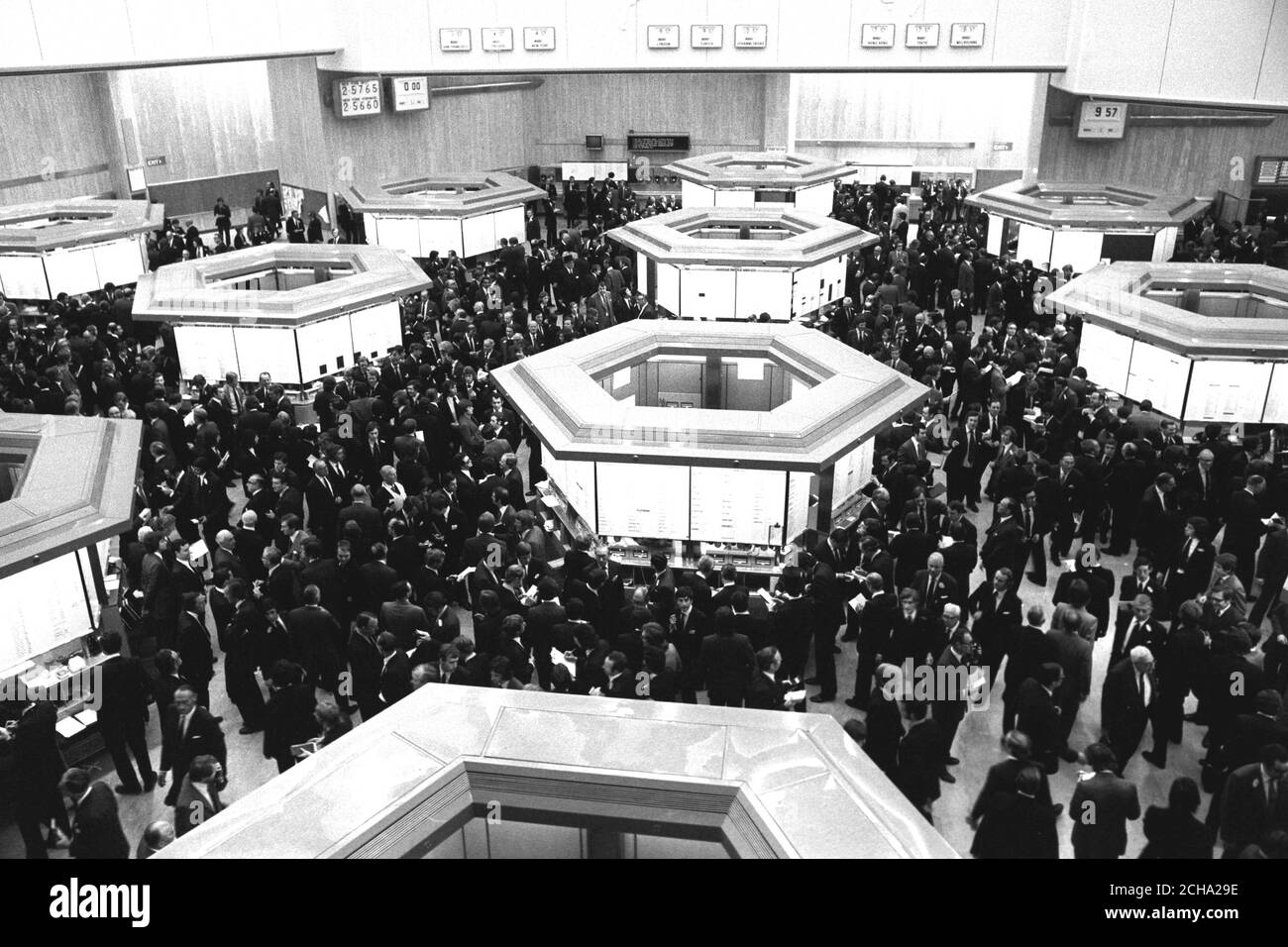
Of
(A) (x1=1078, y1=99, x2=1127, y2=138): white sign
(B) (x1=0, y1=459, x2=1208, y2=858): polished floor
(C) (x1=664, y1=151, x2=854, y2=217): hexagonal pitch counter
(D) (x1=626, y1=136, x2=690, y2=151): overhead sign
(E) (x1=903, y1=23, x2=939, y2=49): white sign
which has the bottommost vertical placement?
(B) (x1=0, y1=459, x2=1208, y2=858): polished floor

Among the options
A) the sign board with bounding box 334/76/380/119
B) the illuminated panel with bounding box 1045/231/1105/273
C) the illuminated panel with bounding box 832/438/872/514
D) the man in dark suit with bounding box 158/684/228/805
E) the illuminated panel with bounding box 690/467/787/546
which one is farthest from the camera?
the sign board with bounding box 334/76/380/119

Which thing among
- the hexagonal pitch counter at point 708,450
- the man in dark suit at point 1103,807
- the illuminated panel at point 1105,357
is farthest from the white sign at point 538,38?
the man in dark suit at point 1103,807

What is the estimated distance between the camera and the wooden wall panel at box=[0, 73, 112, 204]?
21750 mm

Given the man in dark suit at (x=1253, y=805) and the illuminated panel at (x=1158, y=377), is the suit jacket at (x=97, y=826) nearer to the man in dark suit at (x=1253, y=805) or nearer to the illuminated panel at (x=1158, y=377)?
the man in dark suit at (x=1253, y=805)

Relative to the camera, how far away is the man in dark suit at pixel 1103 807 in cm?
537

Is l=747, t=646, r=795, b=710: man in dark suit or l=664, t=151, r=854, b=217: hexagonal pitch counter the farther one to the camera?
l=664, t=151, r=854, b=217: hexagonal pitch counter

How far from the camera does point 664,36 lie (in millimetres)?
22469

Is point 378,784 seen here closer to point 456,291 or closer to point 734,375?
point 734,375

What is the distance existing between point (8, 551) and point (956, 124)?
24946 millimetres

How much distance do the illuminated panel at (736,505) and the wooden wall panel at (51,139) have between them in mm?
19720

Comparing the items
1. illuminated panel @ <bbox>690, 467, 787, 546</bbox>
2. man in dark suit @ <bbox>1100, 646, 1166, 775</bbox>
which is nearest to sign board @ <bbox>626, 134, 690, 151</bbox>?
illuminated panel @ <bbox>690, 467, 787, 546</bbox>

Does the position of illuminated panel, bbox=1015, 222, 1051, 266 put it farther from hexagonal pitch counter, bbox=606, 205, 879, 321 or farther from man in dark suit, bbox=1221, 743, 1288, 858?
man in dark suit, bbox=1221, 743, 1288, 858

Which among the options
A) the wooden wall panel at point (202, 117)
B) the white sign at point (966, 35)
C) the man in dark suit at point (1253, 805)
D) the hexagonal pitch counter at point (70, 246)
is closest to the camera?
the man in dark suit at point (1253, 805)

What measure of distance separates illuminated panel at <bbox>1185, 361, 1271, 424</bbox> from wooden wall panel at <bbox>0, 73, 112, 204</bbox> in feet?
73.6
